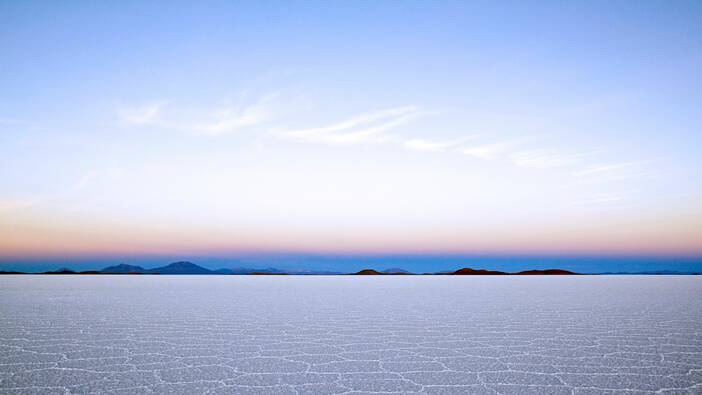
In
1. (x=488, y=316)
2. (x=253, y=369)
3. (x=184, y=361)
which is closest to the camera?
(x=253, y=369)

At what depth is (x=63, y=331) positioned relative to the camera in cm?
797

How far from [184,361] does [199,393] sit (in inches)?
→ 57.6

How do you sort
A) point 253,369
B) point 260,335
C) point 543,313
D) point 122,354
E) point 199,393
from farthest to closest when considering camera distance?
point 543,313 → point 260,335 → point 122,354 → point 253,369 → point 199,393

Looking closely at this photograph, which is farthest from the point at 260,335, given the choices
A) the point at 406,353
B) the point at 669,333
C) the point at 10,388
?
the point at 669,333

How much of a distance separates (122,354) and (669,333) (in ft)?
26.0

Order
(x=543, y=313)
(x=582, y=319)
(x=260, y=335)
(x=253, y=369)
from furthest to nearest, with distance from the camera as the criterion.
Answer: (x=543, y=313), (x=582, y=319), (x=260, y=335), (x=253, y=369)

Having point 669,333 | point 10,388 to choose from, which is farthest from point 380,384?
point 669,333

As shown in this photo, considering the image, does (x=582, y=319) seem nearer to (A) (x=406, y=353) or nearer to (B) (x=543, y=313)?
(B) (x=543, y=313)


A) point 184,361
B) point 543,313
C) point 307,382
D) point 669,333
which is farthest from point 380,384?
point 543,313

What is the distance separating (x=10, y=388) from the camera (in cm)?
428

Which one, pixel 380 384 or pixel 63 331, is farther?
pixel 63 331

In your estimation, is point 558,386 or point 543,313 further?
point 543,313

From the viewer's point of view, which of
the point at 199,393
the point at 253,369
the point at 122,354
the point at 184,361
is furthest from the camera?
the point at 122,354

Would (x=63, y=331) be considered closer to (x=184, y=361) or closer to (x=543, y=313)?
(x=184, y=361)
